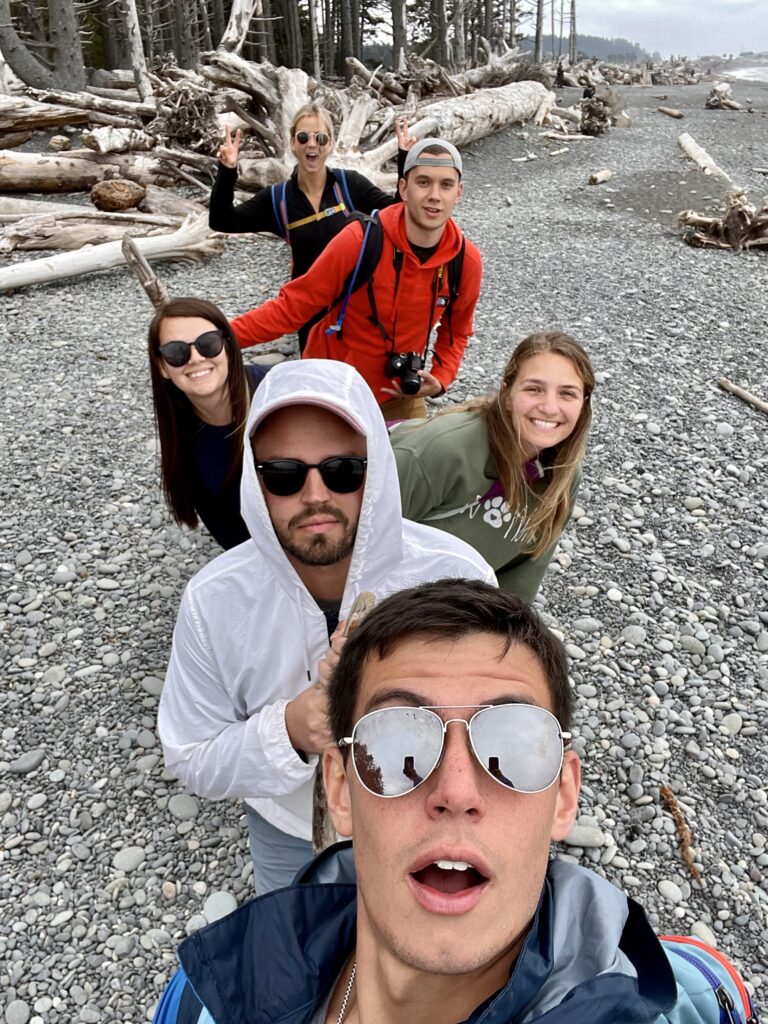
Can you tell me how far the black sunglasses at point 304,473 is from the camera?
2492 mm

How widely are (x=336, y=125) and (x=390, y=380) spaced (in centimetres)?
1151

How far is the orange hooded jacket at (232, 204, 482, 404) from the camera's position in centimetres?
489

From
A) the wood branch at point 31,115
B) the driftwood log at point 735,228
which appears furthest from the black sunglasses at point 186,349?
the wood branch at point 31,115

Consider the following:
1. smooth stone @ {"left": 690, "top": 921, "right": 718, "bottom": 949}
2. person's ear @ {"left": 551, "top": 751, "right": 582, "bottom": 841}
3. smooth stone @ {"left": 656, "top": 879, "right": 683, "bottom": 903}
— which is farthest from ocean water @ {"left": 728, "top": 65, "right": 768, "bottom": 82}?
person's ear @ {"left": 551, "top": 751, "right": 582, "bottom": 841}

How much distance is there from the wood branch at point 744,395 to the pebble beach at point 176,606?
7 centimetres

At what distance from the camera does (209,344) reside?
392cm

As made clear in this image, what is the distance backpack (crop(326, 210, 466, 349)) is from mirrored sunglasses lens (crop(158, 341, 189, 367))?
4.96 ft

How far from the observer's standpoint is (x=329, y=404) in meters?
2.43

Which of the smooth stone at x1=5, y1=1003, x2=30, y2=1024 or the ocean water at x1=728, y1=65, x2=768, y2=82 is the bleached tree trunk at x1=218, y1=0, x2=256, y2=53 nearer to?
the smooth stone at x1=5, y1=1003, x2=30, y2=1024

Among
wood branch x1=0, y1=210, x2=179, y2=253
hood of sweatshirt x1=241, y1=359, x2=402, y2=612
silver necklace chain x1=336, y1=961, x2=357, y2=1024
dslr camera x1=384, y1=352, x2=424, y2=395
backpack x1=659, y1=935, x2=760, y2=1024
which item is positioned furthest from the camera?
wood branch x1=0, y1=210, x2=179, y2=253

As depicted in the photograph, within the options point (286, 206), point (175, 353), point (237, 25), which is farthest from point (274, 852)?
point (237, 25)

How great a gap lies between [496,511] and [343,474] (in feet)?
4.61

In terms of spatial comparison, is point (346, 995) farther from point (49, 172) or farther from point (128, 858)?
point (49, 172)

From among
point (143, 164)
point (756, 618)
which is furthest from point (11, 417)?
point (143, 164)
